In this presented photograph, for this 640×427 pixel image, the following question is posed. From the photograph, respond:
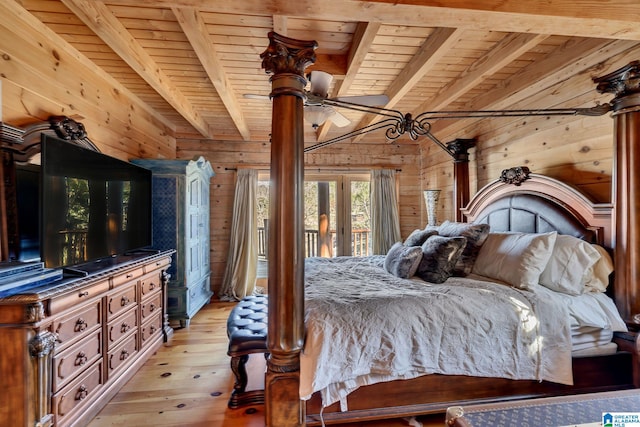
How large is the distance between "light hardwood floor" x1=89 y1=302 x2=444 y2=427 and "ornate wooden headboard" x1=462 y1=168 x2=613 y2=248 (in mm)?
1649

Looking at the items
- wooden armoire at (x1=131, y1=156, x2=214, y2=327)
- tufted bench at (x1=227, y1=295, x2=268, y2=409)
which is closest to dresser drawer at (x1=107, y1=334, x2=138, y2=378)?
tufted bench at (x1=227, y1=295, x2=268, y2=409)

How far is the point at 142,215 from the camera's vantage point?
9.64 ft

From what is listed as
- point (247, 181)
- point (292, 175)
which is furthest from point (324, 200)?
point (292, 175)

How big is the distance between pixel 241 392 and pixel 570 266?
2.33 meters

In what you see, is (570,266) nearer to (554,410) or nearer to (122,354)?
(554,410)

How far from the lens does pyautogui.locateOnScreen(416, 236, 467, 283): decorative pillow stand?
2.28 metres

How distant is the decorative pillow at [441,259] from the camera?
2.28 meters

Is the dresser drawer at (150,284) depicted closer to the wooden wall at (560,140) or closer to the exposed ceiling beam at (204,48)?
the exposed ceiling beam at (204,48)

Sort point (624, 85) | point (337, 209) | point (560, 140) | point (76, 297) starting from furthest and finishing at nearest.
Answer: point (337, 209), point (560, 140), point (624, 85), point (76, 297)

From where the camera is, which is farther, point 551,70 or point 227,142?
point 227,142

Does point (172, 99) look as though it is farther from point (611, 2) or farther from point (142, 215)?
point (611, 2)

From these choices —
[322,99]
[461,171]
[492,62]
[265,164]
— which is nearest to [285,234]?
[322,99]

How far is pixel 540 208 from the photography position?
8.16ft

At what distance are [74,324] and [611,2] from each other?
10.5 feet
